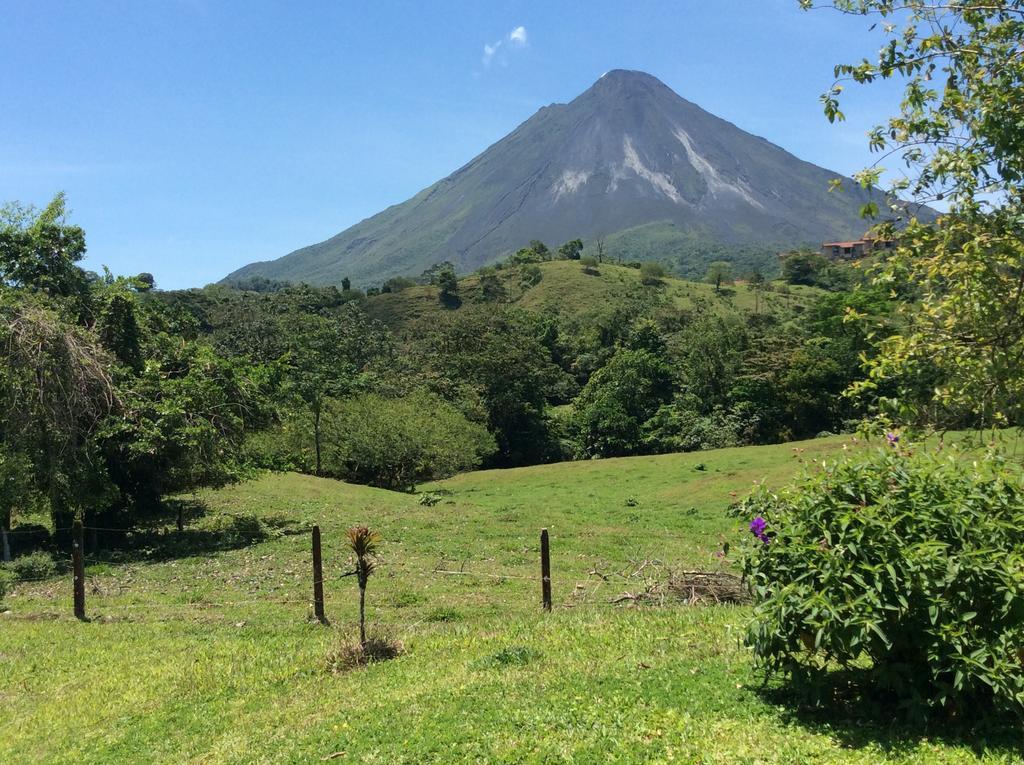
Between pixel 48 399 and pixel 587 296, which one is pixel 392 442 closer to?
pixel 48 399

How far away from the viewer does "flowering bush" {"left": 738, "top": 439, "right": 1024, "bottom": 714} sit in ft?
16.3

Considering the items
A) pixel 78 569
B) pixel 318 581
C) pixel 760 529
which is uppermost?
pixel 760 529

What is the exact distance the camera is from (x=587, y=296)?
4961 inches

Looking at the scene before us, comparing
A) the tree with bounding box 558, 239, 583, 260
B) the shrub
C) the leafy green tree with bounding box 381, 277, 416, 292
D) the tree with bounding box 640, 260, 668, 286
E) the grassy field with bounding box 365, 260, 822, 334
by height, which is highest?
the tree with bounding box 558, 239, 583, 260

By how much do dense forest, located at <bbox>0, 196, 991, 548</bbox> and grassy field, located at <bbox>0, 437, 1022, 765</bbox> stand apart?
3.56 metres

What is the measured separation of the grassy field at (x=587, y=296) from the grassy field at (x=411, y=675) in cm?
8872

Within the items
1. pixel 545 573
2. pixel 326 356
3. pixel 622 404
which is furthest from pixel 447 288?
pixel 545 573

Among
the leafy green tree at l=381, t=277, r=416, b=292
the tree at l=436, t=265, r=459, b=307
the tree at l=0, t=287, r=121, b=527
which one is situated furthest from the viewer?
the leafy green tree at l=381, t=277, r=416, b=292

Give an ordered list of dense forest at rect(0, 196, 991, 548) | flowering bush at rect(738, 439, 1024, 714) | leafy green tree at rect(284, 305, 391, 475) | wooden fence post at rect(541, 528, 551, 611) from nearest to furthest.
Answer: flowering bush at rect(738, 439, 1024, 714) < wooden fence post at rect(541, 528, 551, 611) < dense forest at rect(0, 196, 991, 548) < leafy green tree at rect(284, 305, 391, 475)

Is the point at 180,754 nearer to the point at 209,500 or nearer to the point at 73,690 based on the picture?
the point at 73,690

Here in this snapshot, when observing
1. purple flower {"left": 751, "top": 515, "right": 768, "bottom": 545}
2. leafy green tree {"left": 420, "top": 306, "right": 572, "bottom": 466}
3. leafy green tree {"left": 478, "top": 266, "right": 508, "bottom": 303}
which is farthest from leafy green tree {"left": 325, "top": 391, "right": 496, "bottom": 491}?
leafy green tree {"left": 478, "top": 266, "right": 508, "bottom": 303}

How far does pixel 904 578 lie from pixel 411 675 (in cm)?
511

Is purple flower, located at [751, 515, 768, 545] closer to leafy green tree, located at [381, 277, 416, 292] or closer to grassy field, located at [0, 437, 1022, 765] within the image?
grassy field, located at [0, 437, 1022, 765]

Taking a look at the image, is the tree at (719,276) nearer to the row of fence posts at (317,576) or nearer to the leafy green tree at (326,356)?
the leafy green tree at (326,356)
